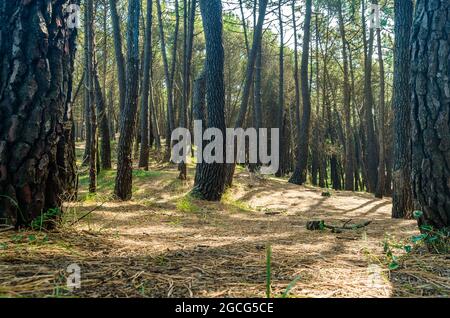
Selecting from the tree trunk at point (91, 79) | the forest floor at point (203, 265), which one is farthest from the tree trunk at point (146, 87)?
the forest floor at point (203, 265)

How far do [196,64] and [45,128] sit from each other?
74.0 ft

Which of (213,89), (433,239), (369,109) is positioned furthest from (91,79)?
(369,109)

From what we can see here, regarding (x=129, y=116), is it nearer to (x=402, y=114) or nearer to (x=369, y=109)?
(x=402, y=114)

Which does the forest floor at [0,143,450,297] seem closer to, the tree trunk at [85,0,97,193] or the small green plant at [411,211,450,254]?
the small green plant at [411,211,450,254]

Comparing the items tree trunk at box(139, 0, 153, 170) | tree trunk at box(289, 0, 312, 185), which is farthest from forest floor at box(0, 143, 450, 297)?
tree trunk at box(289, 0, 312, 185)

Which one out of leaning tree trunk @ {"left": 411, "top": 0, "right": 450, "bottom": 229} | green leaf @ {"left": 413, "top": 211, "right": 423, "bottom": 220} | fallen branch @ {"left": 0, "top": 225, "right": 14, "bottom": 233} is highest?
leaning tree trunk @ {"left": 411, "top": 0, "right": 450, "bottom": 229}

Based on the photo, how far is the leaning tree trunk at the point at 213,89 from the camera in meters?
7.85

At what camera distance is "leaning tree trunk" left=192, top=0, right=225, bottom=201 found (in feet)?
25.7

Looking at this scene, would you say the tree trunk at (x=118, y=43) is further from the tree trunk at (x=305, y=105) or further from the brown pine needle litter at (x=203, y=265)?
the brown pine needle litter at (x=203, y=265)

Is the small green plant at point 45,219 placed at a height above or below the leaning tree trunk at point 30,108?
below

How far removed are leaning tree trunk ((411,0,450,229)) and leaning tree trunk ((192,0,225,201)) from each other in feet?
18.0

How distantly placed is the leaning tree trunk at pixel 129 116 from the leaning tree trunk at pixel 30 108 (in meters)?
4.22

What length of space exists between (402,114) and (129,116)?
5.32 m
